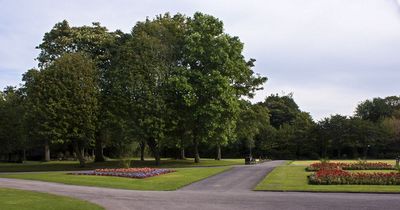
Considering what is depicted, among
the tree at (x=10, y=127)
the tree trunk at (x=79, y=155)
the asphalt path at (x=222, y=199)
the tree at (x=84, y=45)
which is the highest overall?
the tree at (x=84, y=45)

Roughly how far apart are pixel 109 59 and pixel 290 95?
266 ft

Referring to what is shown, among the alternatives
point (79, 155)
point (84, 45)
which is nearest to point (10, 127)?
point (84, 45)

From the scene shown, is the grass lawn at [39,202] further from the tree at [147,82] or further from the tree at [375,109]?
the tree at [375,109]

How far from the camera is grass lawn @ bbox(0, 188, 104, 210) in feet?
55.4

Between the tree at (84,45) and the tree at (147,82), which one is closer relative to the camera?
the tree at (147,82)

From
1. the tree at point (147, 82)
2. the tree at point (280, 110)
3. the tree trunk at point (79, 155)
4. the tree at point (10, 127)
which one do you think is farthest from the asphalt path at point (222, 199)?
the tree at point (280, 110)

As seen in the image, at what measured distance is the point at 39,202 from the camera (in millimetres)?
18219

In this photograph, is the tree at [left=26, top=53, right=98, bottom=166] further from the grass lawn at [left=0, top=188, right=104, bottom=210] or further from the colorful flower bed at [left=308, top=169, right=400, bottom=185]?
the colorful flower bed at [left=308, top=169, right=400, bottom=185]

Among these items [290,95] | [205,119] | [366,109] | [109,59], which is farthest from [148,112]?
[290,95]

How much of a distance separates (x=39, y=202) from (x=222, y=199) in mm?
7433

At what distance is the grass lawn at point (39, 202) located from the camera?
55.4ft

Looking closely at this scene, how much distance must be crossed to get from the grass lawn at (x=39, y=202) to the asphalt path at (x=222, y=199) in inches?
34.1

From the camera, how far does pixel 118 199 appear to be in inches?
779

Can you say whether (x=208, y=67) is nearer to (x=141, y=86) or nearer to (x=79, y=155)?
(x=141, y=86)
